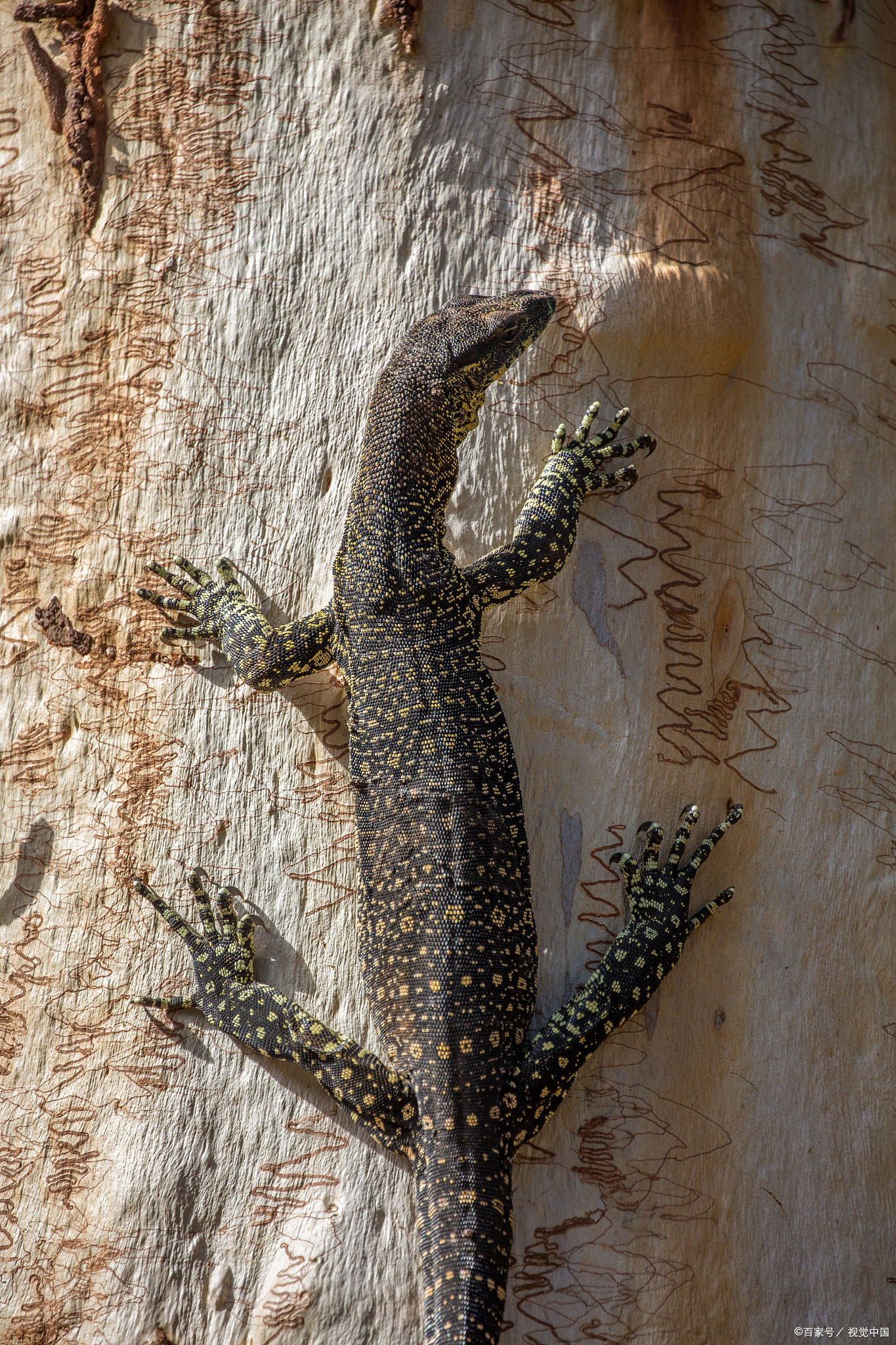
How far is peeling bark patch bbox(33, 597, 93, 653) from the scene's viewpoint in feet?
14.9

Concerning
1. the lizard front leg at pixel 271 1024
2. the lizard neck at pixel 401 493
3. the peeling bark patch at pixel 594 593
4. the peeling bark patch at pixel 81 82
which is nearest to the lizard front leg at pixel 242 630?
the lizard neck at pixel 401 493

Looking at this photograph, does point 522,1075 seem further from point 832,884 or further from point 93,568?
point 93,568

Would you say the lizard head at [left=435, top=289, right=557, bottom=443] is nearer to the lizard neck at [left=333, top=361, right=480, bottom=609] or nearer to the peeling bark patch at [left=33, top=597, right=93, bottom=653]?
the lizard neck at [left=333, top=361, right=480, bottom=609]

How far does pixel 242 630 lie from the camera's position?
4.36 meters

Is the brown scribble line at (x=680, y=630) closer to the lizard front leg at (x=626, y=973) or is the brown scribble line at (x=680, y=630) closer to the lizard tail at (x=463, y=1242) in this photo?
the lizard front leg at (x=626, y=973)

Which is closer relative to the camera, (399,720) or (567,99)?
(399,720)

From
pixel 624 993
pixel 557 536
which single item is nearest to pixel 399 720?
pixel 557 536

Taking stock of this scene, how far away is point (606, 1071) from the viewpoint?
13.2ft

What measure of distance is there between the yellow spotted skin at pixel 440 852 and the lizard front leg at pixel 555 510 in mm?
10

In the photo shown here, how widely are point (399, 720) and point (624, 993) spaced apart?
1.55 metres

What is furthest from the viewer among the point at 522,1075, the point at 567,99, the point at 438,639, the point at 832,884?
the point at 567,99

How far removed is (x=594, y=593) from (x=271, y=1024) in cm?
249

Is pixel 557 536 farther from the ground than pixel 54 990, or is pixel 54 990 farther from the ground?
pixel 557 536

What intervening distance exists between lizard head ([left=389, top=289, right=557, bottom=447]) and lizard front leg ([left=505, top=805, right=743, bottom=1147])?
2.25m
